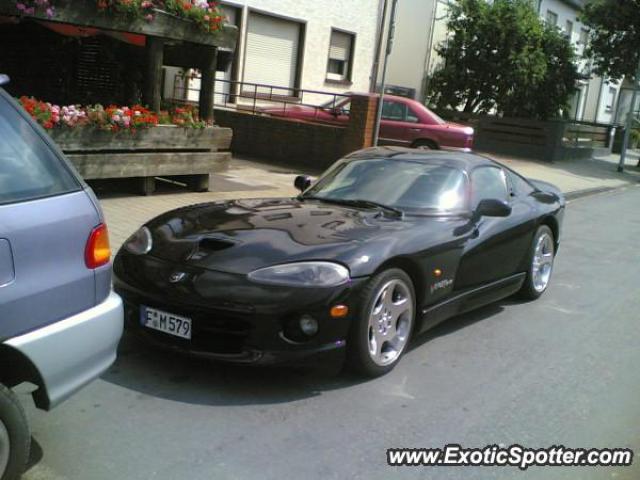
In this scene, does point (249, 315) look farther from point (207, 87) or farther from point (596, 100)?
Result: point (596, 100)

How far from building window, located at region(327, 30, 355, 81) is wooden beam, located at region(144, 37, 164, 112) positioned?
13.0m

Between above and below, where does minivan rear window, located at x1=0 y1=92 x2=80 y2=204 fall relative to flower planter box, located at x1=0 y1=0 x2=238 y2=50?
below

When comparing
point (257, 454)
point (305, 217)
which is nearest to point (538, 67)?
point (305, 217)

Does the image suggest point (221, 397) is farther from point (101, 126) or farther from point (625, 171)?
point (625, 171)

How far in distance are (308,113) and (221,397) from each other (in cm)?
1271

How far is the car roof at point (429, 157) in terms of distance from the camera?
236 inches

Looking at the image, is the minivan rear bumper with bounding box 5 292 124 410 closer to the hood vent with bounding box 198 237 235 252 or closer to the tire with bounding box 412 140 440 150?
the hood vent with bounding box 198 237 235 252

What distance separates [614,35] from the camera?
2527 cm

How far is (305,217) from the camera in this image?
5.04 metres

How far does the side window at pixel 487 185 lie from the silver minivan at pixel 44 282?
333cm

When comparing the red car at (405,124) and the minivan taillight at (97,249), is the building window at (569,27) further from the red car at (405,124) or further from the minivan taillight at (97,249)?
the minivan taillight at (97,249)

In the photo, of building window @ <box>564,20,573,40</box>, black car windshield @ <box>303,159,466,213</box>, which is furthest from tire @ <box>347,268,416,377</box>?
building window @ <box>564,20,573,40</box>

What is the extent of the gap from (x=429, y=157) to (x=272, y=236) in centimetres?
202

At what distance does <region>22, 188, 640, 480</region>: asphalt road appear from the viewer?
11.3 ft
